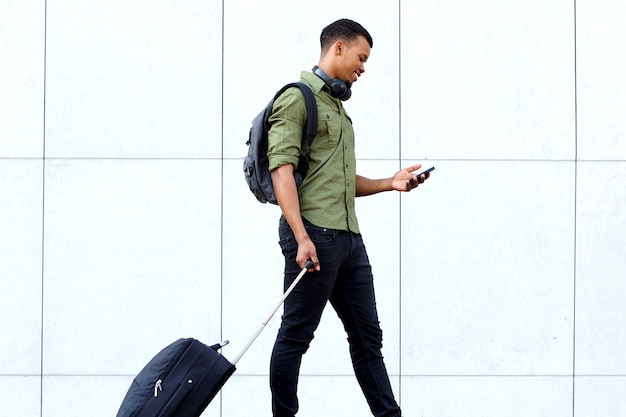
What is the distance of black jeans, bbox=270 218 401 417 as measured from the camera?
3820mm

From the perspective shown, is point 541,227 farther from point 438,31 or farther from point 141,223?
point 141,223

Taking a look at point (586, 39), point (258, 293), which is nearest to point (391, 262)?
point (258, 293)

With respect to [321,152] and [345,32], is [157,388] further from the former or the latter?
[345,32]

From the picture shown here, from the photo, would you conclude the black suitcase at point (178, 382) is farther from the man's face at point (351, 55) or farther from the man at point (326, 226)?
the man's face at point (351, 55)

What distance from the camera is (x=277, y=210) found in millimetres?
5586

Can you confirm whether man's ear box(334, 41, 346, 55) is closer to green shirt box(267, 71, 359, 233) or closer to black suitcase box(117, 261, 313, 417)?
green shirt box(267, 71, 359, 233)

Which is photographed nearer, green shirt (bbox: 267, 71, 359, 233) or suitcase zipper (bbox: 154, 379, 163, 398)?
suitcase zipper (bbox: 154, 379, 163, 398)

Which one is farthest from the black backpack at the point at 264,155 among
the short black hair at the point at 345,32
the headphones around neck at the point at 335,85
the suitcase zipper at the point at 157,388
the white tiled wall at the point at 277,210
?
the white tiled wall at the point at 277,210

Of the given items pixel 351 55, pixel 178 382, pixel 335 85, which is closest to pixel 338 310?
pixel 178 382

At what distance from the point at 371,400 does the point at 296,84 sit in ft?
4.47

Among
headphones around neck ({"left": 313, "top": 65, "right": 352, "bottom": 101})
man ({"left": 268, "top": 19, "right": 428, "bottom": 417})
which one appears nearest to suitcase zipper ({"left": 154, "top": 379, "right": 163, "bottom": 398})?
man ({"left": 268, "top": 19, "right": 428, "bottom": 417})

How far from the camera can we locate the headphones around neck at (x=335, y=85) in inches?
153

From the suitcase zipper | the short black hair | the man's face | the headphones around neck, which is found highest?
the short black hair

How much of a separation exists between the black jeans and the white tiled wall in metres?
1.54
